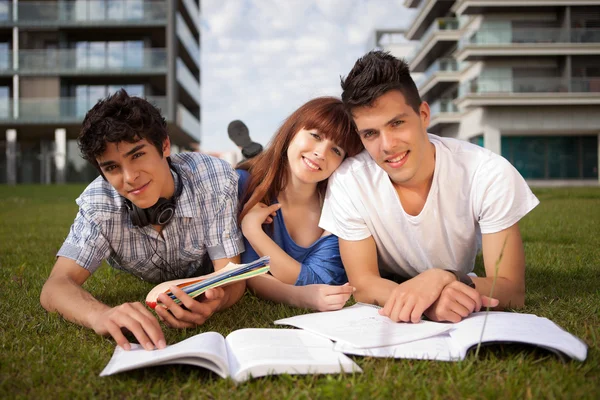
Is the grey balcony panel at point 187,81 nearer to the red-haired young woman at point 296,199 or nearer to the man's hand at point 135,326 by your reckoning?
the red-haired young woman at point 296,199

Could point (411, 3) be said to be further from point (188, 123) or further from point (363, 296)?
point (363, 296)

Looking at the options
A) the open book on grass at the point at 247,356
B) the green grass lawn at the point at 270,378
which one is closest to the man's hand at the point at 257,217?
the green grass lawn at the point at 270,378

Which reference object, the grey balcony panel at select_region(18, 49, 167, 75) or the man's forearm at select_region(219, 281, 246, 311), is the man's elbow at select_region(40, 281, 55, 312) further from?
the grey balcony panel at select_region(18, 49, 167, 75)

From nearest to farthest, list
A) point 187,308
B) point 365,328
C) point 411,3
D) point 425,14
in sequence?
point 365,328
point 187,308
point 425,14
point 411,3

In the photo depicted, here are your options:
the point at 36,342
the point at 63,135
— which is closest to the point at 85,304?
the point at 36,342

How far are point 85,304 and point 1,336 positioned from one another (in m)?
0.37

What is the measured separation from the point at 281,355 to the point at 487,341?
0.71 metres

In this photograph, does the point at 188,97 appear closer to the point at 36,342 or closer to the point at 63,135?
the point at 63,135

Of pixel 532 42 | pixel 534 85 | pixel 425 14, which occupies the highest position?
Result: pixel 425 14

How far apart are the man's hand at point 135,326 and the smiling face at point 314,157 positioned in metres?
1.57

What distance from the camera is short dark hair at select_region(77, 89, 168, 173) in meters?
2.79

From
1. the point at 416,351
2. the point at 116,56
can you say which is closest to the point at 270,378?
the point at 416,351

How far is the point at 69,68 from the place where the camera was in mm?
27453

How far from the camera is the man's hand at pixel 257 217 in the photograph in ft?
11.7
